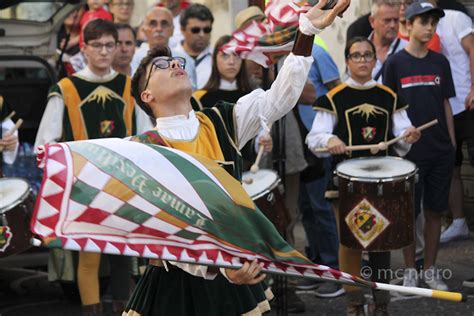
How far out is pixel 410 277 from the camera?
27.9 ft

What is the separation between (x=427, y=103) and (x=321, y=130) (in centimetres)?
99

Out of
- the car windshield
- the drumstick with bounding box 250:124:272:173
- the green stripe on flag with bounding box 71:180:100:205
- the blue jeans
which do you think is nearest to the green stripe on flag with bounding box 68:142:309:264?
the green stripe on flag with bounding box 71:180:100:205

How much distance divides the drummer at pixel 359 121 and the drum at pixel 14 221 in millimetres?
1811

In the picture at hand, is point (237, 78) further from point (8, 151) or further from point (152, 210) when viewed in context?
point (152, 210)

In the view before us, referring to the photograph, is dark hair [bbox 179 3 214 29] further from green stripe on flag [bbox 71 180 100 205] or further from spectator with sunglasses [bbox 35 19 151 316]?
green stripe on flag [bbox 71 180 100 205]

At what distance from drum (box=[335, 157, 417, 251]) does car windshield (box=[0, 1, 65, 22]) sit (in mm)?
3546

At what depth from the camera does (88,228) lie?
462 cm

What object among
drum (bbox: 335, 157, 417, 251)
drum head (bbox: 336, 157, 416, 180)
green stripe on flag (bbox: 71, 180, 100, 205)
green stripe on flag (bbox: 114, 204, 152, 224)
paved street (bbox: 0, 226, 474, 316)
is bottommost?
paved street (bbox: 0, 226, 474, 316)

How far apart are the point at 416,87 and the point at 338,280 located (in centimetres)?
414

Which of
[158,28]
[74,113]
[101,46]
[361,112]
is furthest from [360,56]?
[158,28]

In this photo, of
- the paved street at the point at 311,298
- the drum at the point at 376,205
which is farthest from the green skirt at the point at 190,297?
the paved street at the point at 311,298

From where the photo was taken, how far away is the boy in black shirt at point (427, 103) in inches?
344

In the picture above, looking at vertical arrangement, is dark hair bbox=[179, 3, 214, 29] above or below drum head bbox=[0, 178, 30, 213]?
above

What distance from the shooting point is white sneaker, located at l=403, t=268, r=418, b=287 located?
27.9ft
